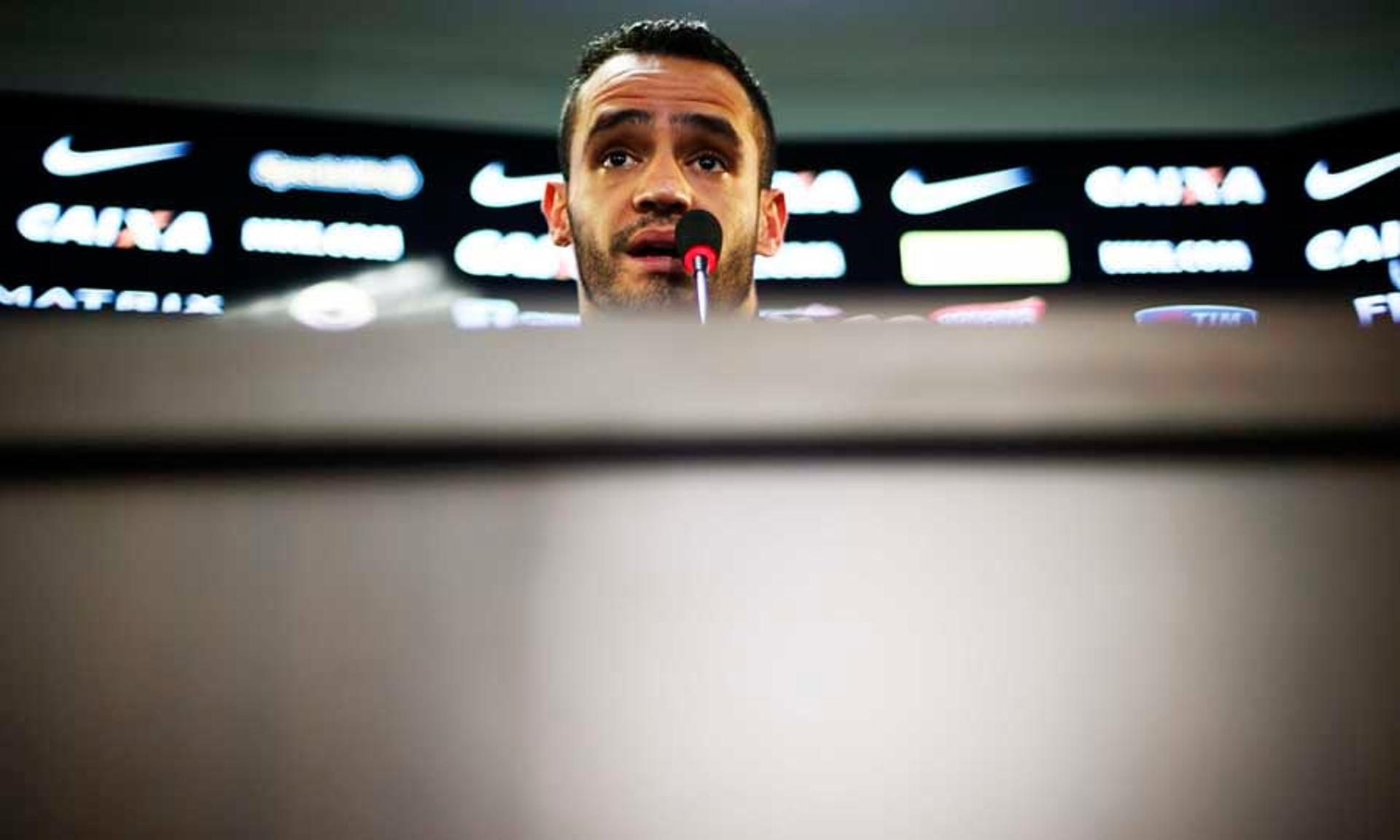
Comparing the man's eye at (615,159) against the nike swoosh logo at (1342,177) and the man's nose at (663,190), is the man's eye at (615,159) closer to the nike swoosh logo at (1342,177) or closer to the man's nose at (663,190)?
the man's nose at (663,190)

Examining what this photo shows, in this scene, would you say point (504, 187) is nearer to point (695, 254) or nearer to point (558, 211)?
point (558, 211)

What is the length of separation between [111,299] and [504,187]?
81cm

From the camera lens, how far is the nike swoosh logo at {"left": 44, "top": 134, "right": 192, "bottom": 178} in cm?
209

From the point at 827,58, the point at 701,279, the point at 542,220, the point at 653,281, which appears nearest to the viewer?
the point at 701,279

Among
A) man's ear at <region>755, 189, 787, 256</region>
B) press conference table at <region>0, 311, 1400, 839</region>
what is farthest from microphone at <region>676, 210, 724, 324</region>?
press conference table at <region>0, 311, 1400, 839</region>

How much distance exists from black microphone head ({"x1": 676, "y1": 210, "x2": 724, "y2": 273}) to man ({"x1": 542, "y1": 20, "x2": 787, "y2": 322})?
0.32 meters

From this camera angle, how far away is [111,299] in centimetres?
206

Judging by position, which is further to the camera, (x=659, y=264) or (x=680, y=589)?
(x=659, y=264)

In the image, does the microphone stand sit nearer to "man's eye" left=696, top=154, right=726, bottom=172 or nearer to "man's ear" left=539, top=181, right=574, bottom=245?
"man's eye" left=696, top=154, right=726, bottom=172

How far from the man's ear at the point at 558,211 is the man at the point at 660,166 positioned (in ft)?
0.48

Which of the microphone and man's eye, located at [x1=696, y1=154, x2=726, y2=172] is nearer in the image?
the microphone

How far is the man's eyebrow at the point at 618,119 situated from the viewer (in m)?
1.45

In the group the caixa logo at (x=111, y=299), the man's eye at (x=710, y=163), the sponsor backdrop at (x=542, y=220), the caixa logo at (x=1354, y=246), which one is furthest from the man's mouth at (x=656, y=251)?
the caixa logo at (x=1354, y=246)

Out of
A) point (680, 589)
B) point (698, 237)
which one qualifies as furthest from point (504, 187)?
point (680, 589)
